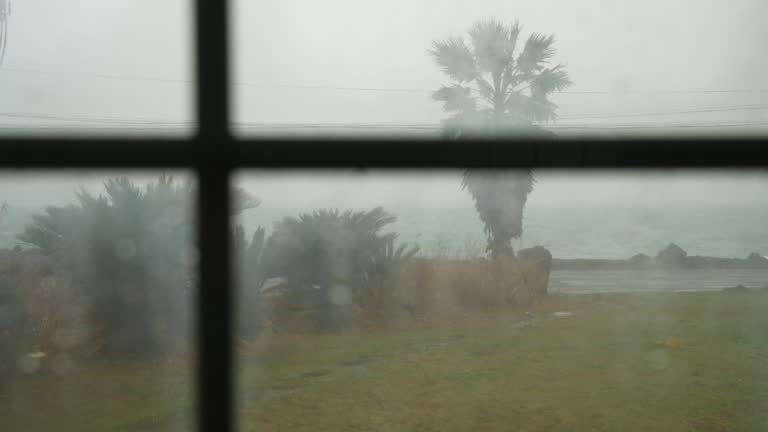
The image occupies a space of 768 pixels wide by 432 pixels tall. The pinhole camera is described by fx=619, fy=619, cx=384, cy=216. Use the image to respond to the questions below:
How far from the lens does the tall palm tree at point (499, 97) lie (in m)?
1.19

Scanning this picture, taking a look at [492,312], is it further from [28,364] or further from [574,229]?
[28,364]

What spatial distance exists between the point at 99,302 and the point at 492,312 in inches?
30.3

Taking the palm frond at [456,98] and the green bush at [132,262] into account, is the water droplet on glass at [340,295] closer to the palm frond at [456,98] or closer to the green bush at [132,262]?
the green bush at [132,262]

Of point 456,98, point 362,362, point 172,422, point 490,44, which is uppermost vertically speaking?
point 490,44

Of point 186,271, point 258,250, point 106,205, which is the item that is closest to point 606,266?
point 258,250

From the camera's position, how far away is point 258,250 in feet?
3.95

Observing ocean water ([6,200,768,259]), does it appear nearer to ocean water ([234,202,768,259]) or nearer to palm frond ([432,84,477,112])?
ocean water ([234,202,768,259])

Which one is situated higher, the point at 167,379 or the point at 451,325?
the point at 451,325

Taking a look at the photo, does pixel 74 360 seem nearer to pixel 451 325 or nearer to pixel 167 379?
pixel 167 379

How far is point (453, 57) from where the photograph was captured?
3.98 ft

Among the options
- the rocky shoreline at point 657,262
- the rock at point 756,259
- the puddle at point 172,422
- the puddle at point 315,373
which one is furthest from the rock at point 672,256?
the puddle at point 172,422

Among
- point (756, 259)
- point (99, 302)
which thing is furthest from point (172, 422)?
point (756, 259)

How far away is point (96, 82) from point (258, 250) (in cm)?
46

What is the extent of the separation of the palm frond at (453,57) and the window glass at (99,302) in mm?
539
